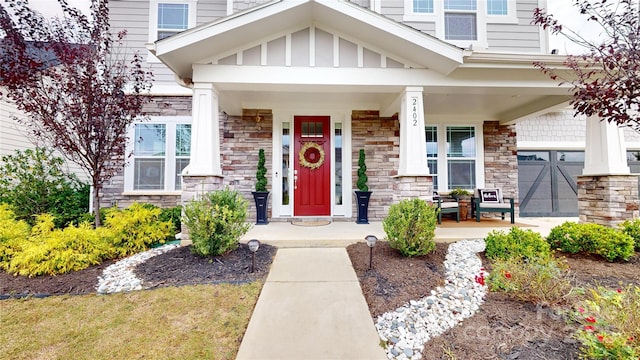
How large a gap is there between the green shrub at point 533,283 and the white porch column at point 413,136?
1892 millimetres

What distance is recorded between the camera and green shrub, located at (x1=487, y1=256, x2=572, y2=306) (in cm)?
227

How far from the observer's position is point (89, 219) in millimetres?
4996

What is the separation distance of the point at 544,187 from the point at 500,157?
6.00ft

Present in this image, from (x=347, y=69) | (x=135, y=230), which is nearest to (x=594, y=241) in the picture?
(x=347, y=69)

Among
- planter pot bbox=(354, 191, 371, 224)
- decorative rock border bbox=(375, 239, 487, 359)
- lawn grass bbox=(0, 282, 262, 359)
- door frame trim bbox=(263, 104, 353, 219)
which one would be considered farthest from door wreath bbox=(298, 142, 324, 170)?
decorative rock border bbox=(375, 239, 487, 359)

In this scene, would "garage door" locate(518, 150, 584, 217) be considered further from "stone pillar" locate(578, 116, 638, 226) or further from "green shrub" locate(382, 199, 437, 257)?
"green shrub" locate(382, 199, 437, 257)

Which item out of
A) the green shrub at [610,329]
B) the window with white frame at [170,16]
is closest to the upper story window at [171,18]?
the window with white frame at [170,16]

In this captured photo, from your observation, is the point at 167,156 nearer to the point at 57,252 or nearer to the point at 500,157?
the point at 57,252

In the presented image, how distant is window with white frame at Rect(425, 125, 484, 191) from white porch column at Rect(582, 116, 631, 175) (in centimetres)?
202

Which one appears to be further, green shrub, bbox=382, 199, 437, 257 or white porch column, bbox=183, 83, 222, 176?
white porch column, bbox=183, 83, 222, 176

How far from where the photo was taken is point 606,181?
441 centimetres

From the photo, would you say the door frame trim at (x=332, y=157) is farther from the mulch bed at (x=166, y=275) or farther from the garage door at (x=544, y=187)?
the garage door at (x=544, y=187)

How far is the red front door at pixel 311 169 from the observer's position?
5.88m

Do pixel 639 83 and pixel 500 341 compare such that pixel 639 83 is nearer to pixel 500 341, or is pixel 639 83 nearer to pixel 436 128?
→ pixel 500 341
